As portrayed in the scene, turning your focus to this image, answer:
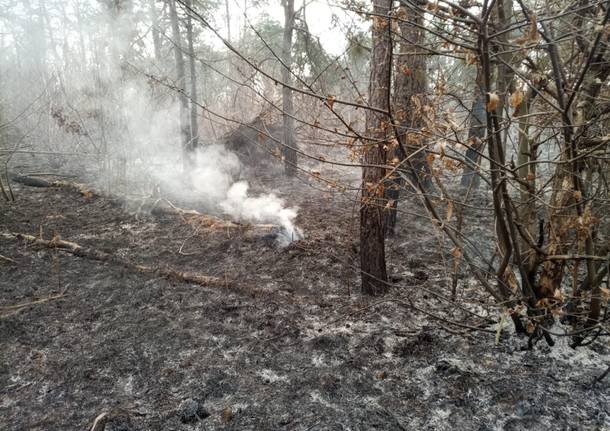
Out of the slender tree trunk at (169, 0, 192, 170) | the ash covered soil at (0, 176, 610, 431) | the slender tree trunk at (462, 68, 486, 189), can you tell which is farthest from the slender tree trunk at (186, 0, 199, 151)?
the slender tree trunk at (462, 68, 486, 189)

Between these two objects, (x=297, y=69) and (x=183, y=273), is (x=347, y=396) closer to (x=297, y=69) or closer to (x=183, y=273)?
(x=183, y=273)

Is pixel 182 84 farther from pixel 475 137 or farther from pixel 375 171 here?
pixel 475 137

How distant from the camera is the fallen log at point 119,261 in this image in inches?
198

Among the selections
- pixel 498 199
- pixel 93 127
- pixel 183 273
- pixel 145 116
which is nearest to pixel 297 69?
pixel 145 116

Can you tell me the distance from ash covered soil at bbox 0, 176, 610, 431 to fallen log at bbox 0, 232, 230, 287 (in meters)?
0.09

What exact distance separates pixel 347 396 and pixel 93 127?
12967 mm

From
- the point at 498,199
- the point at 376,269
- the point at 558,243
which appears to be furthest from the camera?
the point at 376,269

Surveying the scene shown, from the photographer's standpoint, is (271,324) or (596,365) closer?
(596,365)

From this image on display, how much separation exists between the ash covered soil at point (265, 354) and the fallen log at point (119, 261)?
9 cm

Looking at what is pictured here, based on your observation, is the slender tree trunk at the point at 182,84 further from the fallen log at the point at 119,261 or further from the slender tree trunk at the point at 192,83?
the fallen log at the point at 119,261

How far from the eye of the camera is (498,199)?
98.8 inches

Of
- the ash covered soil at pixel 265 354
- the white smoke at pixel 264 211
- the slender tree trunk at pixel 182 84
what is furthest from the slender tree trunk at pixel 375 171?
the slender tree trunk at pixel 182 84

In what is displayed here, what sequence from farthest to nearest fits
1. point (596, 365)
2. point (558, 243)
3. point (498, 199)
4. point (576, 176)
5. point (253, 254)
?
point (253, 254) → point (596, 365) → point (558, 243) → point (576, 176) → point (498, 199)

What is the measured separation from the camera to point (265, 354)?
366cm
